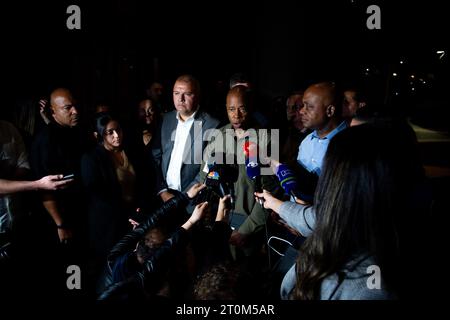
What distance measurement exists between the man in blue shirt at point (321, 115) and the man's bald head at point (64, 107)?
1.64 m

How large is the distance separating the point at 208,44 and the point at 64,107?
6.58 meters

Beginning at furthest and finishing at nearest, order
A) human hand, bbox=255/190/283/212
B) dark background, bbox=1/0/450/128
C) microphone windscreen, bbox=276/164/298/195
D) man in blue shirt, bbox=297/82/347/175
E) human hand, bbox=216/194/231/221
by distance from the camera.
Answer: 1. dark background, bbox=1/0/450/128
2. man in blue shirt, bbox=297/82/347/175
3. human hand, bbox=216/194/231/221
4. microphone windscreen, bbox=276/164/298/195
5. human hand, bbox=255/190/283/212

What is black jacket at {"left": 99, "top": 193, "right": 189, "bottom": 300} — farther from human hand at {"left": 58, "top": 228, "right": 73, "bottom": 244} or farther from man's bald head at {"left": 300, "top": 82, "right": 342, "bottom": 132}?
man's bald head at {"left": 300, "top": 82, "right": 342, "bottom": 132}

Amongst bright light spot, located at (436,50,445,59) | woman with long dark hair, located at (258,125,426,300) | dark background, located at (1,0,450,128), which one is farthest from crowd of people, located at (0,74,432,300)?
bright light spot, located at (436,50,445,59)

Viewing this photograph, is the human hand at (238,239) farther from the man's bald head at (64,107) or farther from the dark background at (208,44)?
the dark background at (208,44)

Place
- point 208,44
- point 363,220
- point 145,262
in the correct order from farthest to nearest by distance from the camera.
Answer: point 208,44 < point 145,262 < point 363,220

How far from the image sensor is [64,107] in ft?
8.38

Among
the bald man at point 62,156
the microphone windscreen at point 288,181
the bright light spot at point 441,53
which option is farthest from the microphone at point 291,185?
the bright light spot at point 441,53

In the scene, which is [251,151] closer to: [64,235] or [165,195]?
[165,195]

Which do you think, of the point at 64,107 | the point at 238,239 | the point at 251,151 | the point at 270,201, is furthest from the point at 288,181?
the point at 64,107

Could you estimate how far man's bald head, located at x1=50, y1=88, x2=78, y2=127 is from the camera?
255 centimetres
